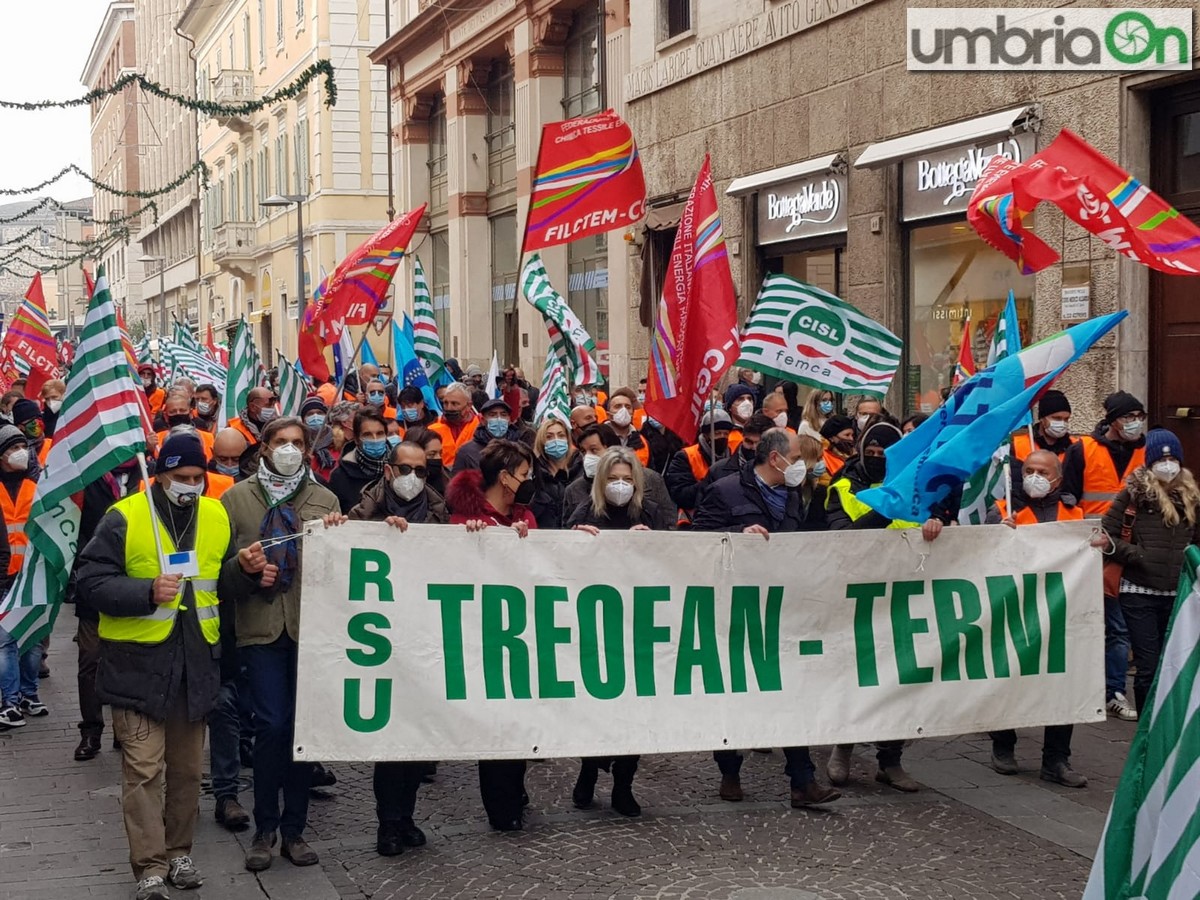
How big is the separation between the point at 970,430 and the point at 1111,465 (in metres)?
2.89

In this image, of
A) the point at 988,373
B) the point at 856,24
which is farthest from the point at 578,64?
the point at 988,373

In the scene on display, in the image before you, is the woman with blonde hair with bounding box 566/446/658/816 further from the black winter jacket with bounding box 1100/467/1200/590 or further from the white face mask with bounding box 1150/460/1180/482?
the white face mask with bounding box 1150/460/1180/482

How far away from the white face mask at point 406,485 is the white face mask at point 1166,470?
13.5 feet

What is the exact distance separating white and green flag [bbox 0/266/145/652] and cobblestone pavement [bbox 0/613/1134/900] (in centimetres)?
106

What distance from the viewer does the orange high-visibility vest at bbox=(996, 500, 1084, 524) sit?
8422 millimetres

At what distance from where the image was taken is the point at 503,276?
32.1 meters

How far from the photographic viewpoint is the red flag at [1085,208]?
9086mm

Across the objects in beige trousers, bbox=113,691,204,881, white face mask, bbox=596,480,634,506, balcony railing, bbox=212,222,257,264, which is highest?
balcony railing, bbox=212,222,257,264

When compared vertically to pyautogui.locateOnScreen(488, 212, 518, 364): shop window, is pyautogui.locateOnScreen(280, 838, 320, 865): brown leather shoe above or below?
below

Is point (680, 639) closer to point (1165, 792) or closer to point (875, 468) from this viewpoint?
point (875, 468)

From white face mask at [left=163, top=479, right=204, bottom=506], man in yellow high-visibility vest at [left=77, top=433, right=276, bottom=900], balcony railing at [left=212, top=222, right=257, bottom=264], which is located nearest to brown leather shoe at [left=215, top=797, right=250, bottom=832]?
man in yellow high-visibility vest at [left=77, top=433, right=276, bottom=900]

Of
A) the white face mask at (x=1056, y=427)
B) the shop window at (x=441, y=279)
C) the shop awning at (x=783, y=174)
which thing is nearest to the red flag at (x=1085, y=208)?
the white face mask at (x=1056, y=427)

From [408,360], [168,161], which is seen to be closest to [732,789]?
[408,360]

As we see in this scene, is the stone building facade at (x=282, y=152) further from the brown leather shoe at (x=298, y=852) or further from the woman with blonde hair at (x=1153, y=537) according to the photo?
the brown leather shoe at (x=298, y=852)
